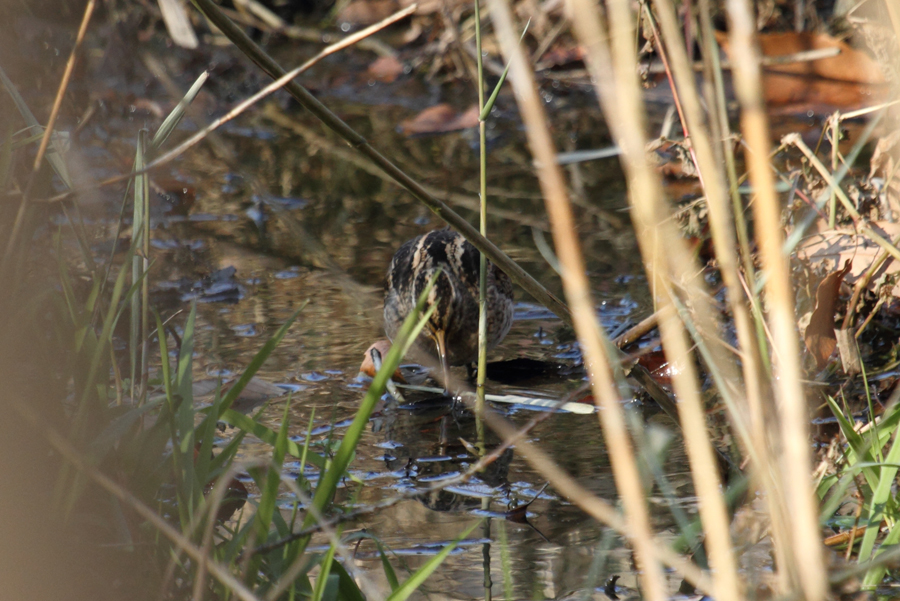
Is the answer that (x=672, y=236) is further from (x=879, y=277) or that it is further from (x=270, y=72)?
(x=879, y=277)

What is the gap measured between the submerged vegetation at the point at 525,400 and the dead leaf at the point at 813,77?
124 inches

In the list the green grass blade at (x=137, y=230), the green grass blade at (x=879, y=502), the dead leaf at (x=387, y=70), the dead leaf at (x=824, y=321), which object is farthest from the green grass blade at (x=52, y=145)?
the dead leaf at (x=387, y=70)

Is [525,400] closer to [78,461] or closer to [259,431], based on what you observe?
[259,431]

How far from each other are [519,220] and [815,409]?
3066 millimetres

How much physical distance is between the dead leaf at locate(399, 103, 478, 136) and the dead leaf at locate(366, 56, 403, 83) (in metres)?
1.57

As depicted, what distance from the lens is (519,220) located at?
6.43m

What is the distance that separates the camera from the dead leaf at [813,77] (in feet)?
25.0

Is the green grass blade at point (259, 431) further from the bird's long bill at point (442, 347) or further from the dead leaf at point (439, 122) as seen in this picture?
the dead leaf at point (439, 122)

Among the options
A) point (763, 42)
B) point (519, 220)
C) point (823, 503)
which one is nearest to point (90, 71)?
point (519, 220)

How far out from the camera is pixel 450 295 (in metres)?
4.87

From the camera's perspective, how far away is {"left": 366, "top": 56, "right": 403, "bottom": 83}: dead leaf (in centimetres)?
1049

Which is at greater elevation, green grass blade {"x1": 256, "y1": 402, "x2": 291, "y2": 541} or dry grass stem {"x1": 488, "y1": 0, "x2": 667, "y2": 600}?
dry grass stem {"x1": 488, "y1": 0, "x2": 667, "y2": 600}

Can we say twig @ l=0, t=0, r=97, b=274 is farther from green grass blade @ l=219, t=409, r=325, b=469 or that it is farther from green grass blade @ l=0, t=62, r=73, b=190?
green grass blade @ l=219, t=409, r=325, b=469

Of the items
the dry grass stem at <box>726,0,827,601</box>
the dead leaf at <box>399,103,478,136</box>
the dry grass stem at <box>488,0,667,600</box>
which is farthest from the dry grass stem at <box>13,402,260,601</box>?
the dead leaf at <box>399,103,478,136</box>
